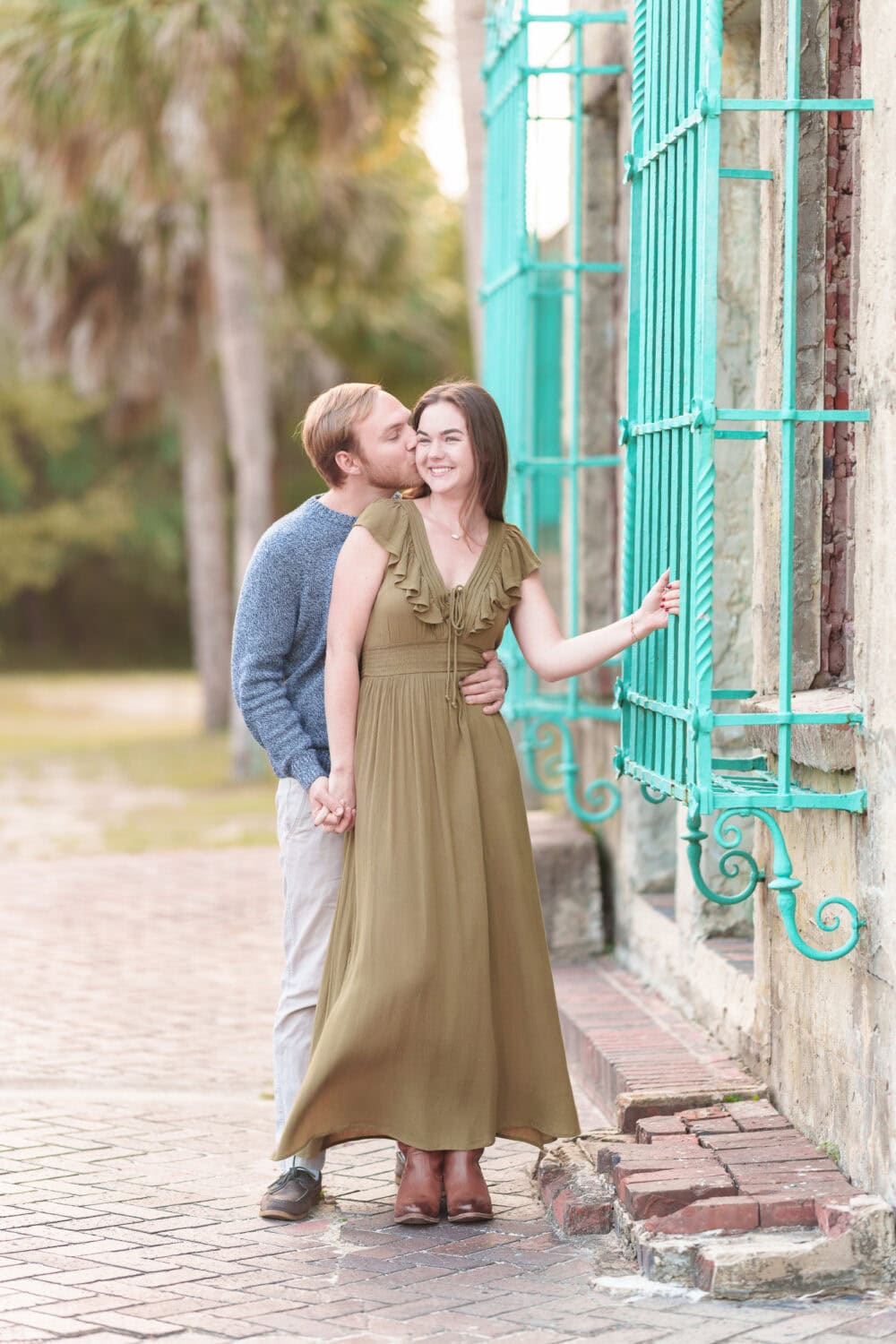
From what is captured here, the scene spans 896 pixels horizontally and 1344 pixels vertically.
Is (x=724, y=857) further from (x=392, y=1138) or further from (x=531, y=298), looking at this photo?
(x=531, y=298)

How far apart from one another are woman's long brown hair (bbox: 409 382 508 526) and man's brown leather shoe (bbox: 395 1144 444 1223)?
1513mm

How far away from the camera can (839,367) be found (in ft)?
14.2

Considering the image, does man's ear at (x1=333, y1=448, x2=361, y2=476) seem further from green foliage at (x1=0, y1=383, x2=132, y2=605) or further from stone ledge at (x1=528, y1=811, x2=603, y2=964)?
green foliage at (x1=0, y1=383, x2=132, y2=605)

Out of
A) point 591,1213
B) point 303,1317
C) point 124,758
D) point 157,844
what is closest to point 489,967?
point 591,1213

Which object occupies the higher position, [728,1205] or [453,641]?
[453,641]

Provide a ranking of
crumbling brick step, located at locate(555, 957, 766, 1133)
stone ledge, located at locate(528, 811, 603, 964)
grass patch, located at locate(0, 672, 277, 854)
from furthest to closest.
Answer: grass patch, located at locate(0, 672, 277, 854) < stone ledge, located at locate(528, 811, 603, 964) < crumbling brick step, located at locate(555, 957, 766, 1133)

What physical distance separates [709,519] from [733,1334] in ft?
5.58

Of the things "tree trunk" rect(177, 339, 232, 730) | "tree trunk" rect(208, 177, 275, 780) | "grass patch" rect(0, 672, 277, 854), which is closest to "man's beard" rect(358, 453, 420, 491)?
"grass patch" rect(0, 672, 277, 854)

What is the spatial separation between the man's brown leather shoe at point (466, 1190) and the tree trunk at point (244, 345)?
468 inches

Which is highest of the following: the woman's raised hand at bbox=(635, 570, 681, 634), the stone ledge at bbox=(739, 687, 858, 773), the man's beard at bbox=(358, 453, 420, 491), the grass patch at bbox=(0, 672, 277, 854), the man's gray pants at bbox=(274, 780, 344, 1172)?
the man's beard at bbox=(358, 453, 420, 491)

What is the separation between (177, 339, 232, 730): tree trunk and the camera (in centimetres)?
2123

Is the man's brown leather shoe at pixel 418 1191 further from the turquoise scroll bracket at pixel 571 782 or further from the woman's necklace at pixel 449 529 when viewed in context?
the turquoise scroll bracket at pixel 571 782

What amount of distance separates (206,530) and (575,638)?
1747cm

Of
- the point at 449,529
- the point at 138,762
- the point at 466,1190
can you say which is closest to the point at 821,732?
the point at 449,529
